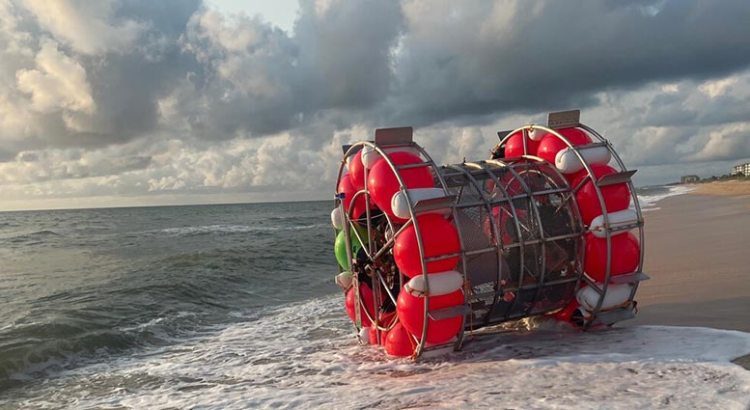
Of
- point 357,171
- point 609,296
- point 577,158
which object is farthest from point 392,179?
point 609,296

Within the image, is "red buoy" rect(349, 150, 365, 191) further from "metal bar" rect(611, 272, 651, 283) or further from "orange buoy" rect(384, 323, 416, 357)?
"metal bar" rect(611, 272, 651, 283)

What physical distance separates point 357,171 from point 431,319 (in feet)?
8.45

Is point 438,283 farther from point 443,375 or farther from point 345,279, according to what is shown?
point 345,279

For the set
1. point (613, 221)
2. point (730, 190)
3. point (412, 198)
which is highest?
point (412, 198)

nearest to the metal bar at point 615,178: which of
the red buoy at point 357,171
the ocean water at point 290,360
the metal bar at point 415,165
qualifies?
the ocean water at point 290,360

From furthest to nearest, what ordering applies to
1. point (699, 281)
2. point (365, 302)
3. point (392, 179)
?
point (699, 281) → point (365, 302) → point (392, 179)

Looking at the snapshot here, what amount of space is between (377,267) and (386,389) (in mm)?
2327

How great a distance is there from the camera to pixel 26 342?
33.9ft

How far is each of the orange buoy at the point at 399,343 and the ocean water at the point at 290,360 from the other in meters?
0.15

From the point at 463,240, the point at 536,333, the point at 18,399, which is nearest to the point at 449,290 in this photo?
the point at 463,240

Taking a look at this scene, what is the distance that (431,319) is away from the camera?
6.75 meters

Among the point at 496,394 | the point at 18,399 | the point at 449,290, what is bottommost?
the point at 18,399

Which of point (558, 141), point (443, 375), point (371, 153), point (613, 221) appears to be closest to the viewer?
point (443, 375)

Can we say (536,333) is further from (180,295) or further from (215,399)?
(180,295)
